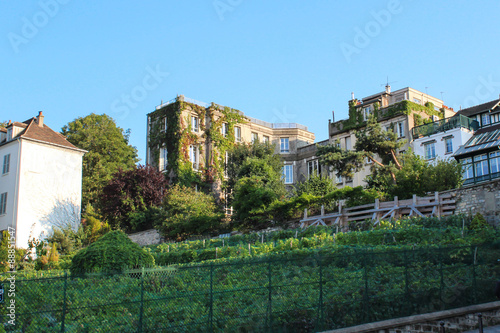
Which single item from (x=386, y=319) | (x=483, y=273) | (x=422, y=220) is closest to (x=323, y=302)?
(x=386, y=319)

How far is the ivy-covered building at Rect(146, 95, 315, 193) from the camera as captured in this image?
1746 inches

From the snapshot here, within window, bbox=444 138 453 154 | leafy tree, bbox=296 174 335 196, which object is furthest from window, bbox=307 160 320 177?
window, bbox=444 138 453 154

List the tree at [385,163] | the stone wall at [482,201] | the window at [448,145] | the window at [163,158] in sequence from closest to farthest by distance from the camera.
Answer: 1. the stone wall at [482,201]
2. the tree at [385,163]
3. the window at [448,145]
4. the window at [163,158]

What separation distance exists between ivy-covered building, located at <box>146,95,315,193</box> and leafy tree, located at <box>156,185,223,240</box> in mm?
6389

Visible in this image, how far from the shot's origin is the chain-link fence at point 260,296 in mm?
11719

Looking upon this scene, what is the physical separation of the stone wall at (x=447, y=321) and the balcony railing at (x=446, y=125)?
27.2m

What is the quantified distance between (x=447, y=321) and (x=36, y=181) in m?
30.5

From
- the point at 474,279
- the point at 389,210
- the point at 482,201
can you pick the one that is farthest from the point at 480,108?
the point at 474,279

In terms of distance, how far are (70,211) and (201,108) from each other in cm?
1457

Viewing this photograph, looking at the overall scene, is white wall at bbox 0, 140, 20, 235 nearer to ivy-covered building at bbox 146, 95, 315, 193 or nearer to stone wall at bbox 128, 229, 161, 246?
stone wall at bbox 128, 229, 161, 246

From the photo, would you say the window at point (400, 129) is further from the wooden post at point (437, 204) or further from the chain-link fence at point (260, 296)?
the chain-link fence at point (260, 296)

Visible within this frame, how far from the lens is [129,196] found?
→ 39.3 meters

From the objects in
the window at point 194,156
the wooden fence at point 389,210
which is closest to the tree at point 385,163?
the wooden fence at point 389,210

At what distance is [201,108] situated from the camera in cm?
4688
